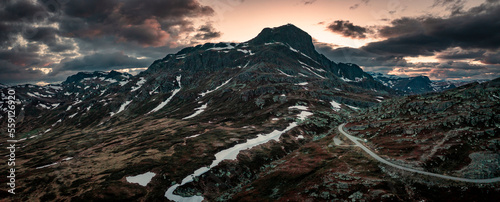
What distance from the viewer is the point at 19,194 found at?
62.9 metres

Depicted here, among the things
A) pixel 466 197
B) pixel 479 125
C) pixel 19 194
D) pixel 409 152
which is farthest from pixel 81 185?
pixel 479 125

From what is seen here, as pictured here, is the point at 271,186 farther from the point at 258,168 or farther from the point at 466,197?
the point at 466,197

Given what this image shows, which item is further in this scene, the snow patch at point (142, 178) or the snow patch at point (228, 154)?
the snow patch at point (142, 178)

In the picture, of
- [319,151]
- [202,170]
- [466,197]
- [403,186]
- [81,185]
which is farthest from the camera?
[319,151]

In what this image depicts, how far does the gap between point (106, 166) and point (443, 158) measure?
115 metres

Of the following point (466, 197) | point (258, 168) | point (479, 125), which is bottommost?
point (258, 168)

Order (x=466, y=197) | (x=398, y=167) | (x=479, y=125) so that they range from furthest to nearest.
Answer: (x=479, y=125) < (x=398, y=167) < (x=466, y=197)

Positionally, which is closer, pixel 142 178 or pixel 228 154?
pixel 142 178

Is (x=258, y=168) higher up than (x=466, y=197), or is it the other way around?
(x=466, y=197)

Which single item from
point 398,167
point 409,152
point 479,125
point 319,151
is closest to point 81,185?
point 319,151

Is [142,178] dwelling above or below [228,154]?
below

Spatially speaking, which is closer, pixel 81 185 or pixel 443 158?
pixel 443 158

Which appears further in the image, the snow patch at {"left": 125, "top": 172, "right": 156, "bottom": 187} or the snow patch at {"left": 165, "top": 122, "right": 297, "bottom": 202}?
the snow patch at {"left": 125, "top": 172, "right": 156, "bottom": 187}

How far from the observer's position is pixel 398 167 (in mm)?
61969
